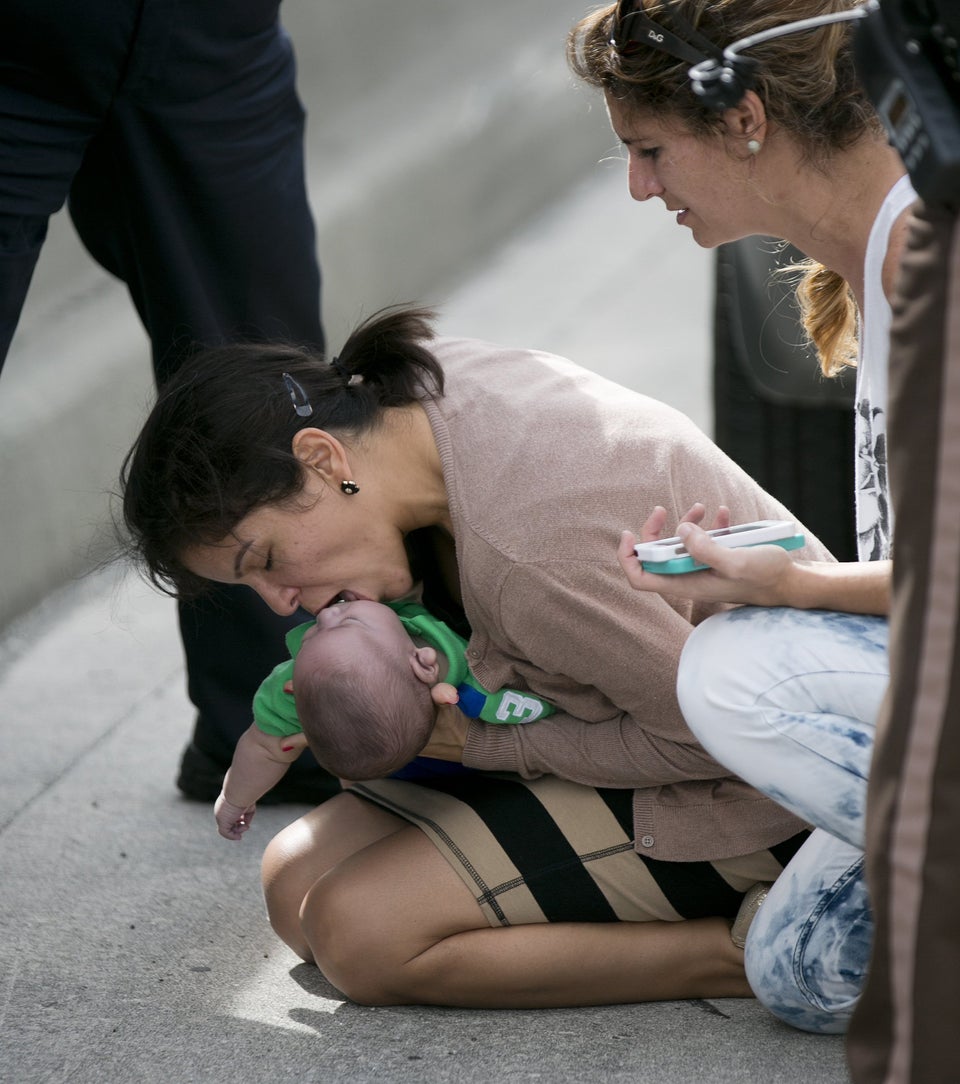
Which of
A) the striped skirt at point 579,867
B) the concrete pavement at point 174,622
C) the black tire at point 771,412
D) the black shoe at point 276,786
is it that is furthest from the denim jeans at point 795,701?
the black tire at point 771,412

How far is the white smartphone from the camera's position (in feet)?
5.71

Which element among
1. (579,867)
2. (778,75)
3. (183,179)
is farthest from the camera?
(183,179)

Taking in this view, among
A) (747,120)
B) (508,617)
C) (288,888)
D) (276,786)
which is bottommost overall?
(276,786)

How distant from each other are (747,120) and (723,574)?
602 millimetres

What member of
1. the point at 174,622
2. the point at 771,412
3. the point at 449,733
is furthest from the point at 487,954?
the point at 174,622

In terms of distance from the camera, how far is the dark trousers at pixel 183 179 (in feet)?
7.45

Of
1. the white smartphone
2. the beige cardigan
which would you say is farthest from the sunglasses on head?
the white smartphone

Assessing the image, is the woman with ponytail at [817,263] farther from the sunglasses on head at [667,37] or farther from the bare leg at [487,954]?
the bare leg at [487,954]

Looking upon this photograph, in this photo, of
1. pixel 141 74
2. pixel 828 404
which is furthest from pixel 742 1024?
pixel 141 74

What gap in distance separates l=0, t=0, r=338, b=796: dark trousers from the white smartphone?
1.05 metres

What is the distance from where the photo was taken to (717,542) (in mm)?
1745

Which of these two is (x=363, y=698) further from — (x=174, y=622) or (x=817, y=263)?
(x=174, y=622)

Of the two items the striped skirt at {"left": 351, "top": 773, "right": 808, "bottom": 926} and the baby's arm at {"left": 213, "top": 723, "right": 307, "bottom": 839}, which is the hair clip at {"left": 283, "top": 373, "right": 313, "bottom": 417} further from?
the striped skirt at {"left": 351, "top": 773, "right": 808, "bottom": 926}

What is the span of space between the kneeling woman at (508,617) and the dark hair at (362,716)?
0.43 feet
